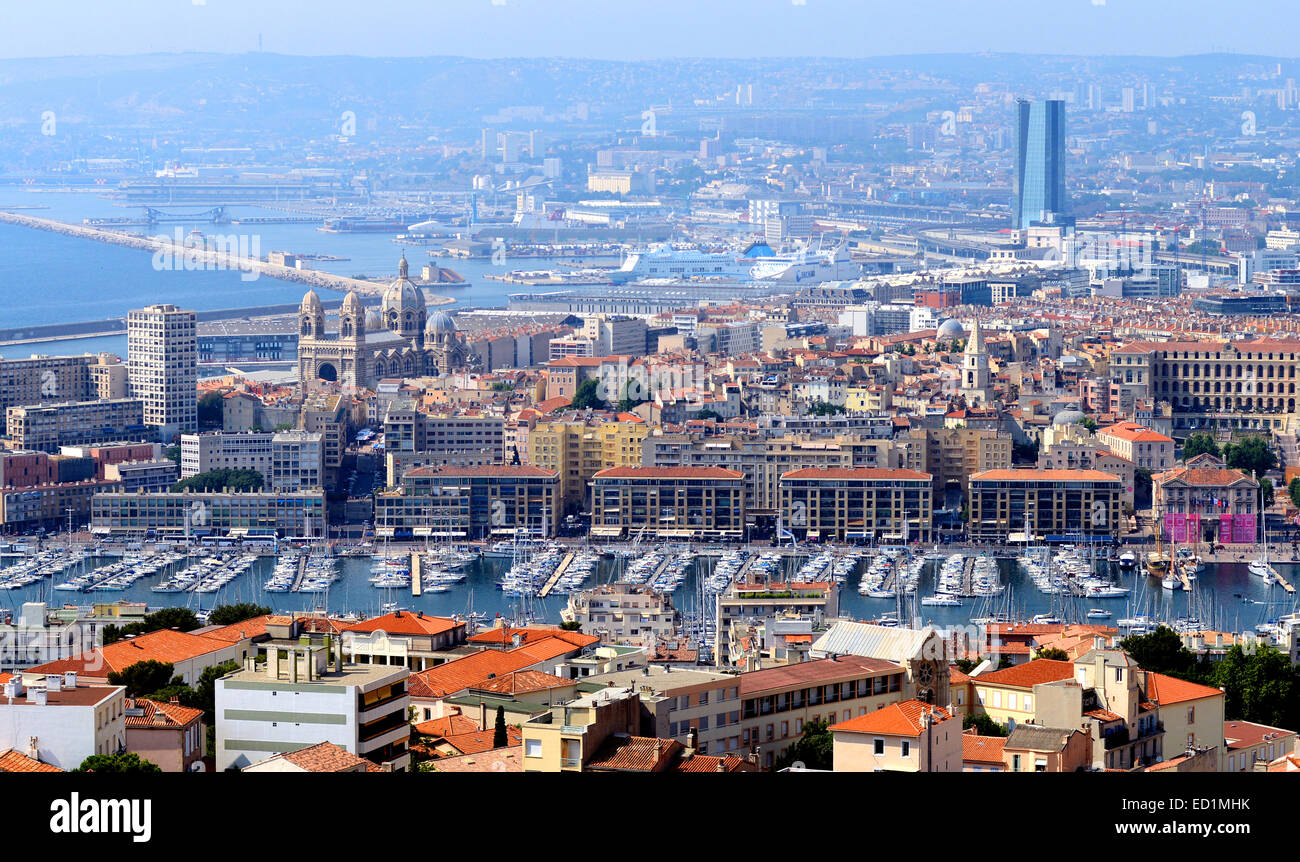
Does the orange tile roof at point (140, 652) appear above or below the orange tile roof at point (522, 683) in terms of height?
below

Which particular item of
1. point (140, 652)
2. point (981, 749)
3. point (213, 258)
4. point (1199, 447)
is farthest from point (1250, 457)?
point (213, 258)

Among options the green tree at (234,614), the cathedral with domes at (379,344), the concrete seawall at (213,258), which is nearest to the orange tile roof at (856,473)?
the cathedral with domes at (379,344)

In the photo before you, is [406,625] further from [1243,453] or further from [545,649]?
[1243,453]

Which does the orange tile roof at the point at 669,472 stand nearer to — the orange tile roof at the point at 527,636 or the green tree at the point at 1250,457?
the green tree at the point at 1250,457
